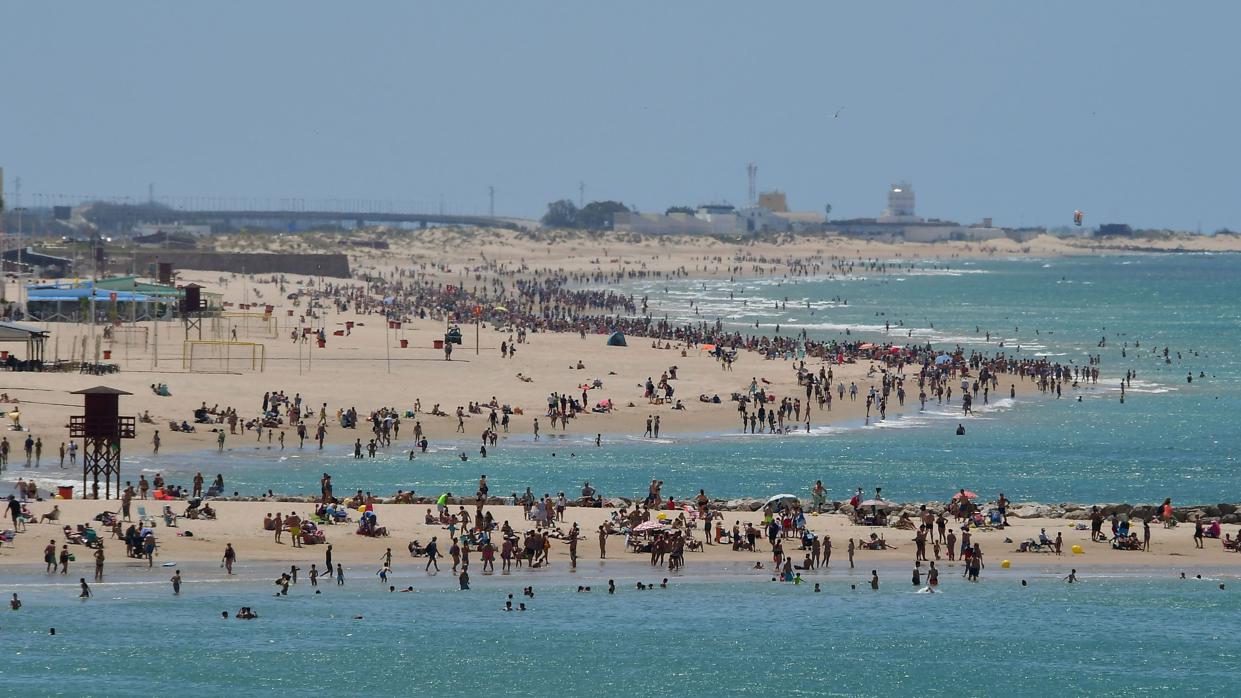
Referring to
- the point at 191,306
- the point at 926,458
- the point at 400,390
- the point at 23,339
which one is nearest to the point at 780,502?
the point at 926,458

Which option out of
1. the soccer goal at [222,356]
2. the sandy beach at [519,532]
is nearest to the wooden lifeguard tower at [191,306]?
the soccer goal at [222,356]

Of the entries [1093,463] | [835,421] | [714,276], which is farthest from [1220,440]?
[714,276]

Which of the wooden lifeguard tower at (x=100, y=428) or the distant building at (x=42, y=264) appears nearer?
the wooden lifeguard tower at (x=100, y=428)

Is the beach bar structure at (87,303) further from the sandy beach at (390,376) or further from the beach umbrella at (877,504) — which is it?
the beach umbrella at (877,504)

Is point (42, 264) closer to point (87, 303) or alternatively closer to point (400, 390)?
point (87, 303)

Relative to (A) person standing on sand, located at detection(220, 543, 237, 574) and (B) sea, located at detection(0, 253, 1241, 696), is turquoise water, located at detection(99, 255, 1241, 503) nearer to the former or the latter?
(B) sea, located at detection(0, 253, 1241, 696)
